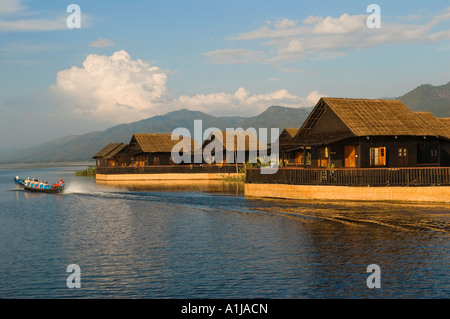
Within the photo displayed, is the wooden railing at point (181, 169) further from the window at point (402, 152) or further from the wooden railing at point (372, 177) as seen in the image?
the window at point (402, 152)

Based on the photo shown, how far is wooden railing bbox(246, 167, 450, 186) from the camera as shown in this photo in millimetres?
36875

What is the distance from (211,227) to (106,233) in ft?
18.0

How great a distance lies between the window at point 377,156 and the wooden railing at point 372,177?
4205mm

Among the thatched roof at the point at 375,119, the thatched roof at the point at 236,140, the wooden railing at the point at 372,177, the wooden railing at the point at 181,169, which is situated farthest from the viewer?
the thatched roof at the point at 236,140

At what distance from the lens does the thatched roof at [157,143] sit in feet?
309

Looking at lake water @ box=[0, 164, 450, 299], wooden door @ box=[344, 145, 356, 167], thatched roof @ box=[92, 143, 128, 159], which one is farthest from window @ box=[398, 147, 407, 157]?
thatched roof @ box=[92, 143, 128, 159]

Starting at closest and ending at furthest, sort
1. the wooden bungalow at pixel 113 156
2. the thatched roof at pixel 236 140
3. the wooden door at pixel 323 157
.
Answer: the wooden door at pixel 323 157, the thatched roof at pixel 236 140, the wooden bungalow at pixel 113 156

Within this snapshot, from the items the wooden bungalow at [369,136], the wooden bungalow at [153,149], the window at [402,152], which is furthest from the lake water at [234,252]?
the wooden bungalow at [153,149]

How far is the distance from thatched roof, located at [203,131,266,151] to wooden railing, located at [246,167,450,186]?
51.5m

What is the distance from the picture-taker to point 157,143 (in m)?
96.2

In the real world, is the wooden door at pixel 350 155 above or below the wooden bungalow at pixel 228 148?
below

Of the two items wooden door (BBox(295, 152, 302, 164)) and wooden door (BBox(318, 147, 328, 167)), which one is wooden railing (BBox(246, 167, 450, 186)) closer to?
wooden door (BBox(318, 147, 328, 167))

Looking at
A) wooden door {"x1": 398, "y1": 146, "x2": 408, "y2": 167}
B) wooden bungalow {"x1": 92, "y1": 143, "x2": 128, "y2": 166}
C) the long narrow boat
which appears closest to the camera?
wooden door {"x1": 398, "y1": 146, "x2": 408, "y2": 167}
